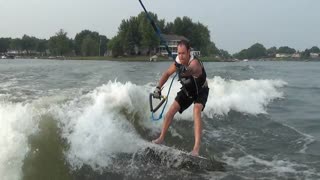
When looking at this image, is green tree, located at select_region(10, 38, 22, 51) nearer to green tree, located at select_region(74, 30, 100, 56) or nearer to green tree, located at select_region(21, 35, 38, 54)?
green tree, located at select_region(21, 35, 38, 54)

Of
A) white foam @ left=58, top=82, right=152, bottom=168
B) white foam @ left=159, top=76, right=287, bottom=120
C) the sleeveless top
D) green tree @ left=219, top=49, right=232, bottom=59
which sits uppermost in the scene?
the sleeveless top

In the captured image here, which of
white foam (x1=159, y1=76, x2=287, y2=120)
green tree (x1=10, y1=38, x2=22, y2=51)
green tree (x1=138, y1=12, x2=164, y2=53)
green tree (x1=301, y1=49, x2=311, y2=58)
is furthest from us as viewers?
green tree (x1=10, y1=38, x2=22, y2=51)

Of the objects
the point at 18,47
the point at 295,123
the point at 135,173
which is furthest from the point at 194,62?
the point at 18,47

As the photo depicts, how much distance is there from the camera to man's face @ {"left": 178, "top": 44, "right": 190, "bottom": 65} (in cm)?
771

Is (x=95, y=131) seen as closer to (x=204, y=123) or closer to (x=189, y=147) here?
(x=189, y=147)

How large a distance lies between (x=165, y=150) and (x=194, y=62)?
1.61 m

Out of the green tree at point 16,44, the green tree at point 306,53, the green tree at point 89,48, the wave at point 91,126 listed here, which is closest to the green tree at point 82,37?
the green tree at point 89,48

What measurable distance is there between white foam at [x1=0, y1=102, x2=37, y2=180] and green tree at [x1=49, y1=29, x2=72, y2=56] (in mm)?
131570

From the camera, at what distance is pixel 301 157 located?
351 inches

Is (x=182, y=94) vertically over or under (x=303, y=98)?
over

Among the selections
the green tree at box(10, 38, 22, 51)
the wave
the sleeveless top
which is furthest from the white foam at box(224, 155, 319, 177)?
the green tree at box(10, 38, 22, 51)

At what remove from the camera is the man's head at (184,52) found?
25.3 feet

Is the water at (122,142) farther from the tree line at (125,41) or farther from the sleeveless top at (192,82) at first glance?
the tree line at (125,41)

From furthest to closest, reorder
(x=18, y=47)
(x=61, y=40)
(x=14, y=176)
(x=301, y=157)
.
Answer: (x=18, y=47) < (x=61, y=40) < (x=301, y=157) < (x=14, y=176)
